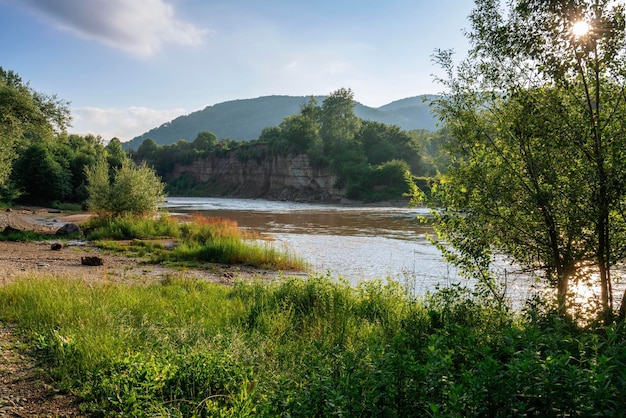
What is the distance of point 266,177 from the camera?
114m

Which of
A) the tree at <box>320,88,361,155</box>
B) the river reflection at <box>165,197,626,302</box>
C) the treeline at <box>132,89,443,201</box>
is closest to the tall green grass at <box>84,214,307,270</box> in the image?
the river reflection at <box>165,197,626,302</box>

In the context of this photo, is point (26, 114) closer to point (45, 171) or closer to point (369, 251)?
point (369, 251)

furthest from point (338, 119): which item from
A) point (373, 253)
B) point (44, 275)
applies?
point (44, 275)

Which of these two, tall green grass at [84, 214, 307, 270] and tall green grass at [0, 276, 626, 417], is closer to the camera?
tall green grass at [0, 276, 626, 417]

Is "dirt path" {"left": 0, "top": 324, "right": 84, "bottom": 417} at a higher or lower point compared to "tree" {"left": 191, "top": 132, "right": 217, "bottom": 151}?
lower

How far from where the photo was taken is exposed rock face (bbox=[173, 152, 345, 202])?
101188 millimetres

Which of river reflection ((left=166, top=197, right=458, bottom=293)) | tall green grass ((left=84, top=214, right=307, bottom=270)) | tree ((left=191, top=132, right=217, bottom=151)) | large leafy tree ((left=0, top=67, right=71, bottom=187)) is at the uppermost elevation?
tree ((left=191, top=132, right=217, bottom=151))

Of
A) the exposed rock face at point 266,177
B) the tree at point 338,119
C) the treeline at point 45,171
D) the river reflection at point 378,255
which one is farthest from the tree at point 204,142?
the river reflection at point 378,255

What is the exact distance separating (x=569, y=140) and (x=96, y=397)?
745 cm

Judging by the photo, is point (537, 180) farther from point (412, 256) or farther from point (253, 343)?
point (412, 256)

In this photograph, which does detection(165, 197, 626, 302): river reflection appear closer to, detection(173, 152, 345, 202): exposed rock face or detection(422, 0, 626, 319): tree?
detection(422, 0, 626, 319): tree

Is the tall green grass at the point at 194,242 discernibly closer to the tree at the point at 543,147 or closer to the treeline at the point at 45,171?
the treeline at the point at 45,171

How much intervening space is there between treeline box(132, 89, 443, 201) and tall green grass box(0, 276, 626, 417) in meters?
76.8

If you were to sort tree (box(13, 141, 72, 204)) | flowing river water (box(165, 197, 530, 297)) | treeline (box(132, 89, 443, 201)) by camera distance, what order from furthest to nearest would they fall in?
treeline (box(132, 89, 443, 201))
tree (box(13, 141, 72, 204))
flowing river water (box(165, 197, 530, 297))
